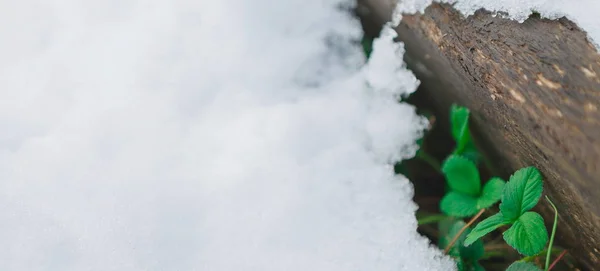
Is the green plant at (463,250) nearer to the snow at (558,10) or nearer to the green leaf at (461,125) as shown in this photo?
the green leaf at (461,125)

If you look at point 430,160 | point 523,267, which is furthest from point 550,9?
point 430,160

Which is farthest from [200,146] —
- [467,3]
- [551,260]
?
[551,260]

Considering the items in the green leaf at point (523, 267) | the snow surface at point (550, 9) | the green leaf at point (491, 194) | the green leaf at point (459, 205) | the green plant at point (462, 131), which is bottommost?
the green leaf at point (459, 205)

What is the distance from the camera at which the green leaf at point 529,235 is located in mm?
753

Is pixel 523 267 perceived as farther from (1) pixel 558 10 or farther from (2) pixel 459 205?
(1) pixel 558 10

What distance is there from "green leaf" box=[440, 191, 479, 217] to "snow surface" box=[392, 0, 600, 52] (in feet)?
1.05

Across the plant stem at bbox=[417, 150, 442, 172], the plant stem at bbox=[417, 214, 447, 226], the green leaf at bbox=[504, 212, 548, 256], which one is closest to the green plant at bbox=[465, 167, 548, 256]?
the green leaf at bbox=[504, 212, 548, 256]

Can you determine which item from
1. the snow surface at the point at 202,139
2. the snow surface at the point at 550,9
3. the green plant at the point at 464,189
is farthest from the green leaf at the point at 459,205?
the snow surface at the point at 550,9

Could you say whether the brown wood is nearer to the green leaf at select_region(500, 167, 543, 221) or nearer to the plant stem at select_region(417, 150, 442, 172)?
the green leaf at select_region(500, 167, 543, 221)

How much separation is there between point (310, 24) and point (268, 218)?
0.37 m

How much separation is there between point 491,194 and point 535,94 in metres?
0.24

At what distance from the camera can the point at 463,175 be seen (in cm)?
96

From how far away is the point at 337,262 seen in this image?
0.83 m

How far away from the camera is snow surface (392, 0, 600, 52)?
675 mm
